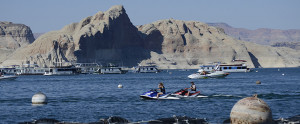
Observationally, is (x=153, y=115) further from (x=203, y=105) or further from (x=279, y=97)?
(x=279, y=97)

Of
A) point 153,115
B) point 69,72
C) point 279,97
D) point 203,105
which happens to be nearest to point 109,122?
point 153,115

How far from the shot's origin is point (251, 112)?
84.6 ft

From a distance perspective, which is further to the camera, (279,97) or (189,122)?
(279,97)

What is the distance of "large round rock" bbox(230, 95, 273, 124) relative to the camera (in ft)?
84.7

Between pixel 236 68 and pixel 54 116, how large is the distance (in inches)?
6288

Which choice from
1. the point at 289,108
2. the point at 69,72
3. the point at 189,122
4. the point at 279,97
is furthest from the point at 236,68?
the point at 189,122

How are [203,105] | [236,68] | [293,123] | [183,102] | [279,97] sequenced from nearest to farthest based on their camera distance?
[293,123] → [203,105] → [183,102] → [279,97] → [236,68]

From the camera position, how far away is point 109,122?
106 ft

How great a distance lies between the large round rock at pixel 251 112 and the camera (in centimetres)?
2581

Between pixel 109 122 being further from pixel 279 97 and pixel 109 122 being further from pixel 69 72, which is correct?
pixel 69 72

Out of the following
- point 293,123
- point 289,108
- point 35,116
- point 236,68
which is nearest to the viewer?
point 293,123

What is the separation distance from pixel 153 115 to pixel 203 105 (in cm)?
924

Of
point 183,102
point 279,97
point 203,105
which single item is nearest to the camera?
point 203,105

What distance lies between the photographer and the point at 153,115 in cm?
4181
